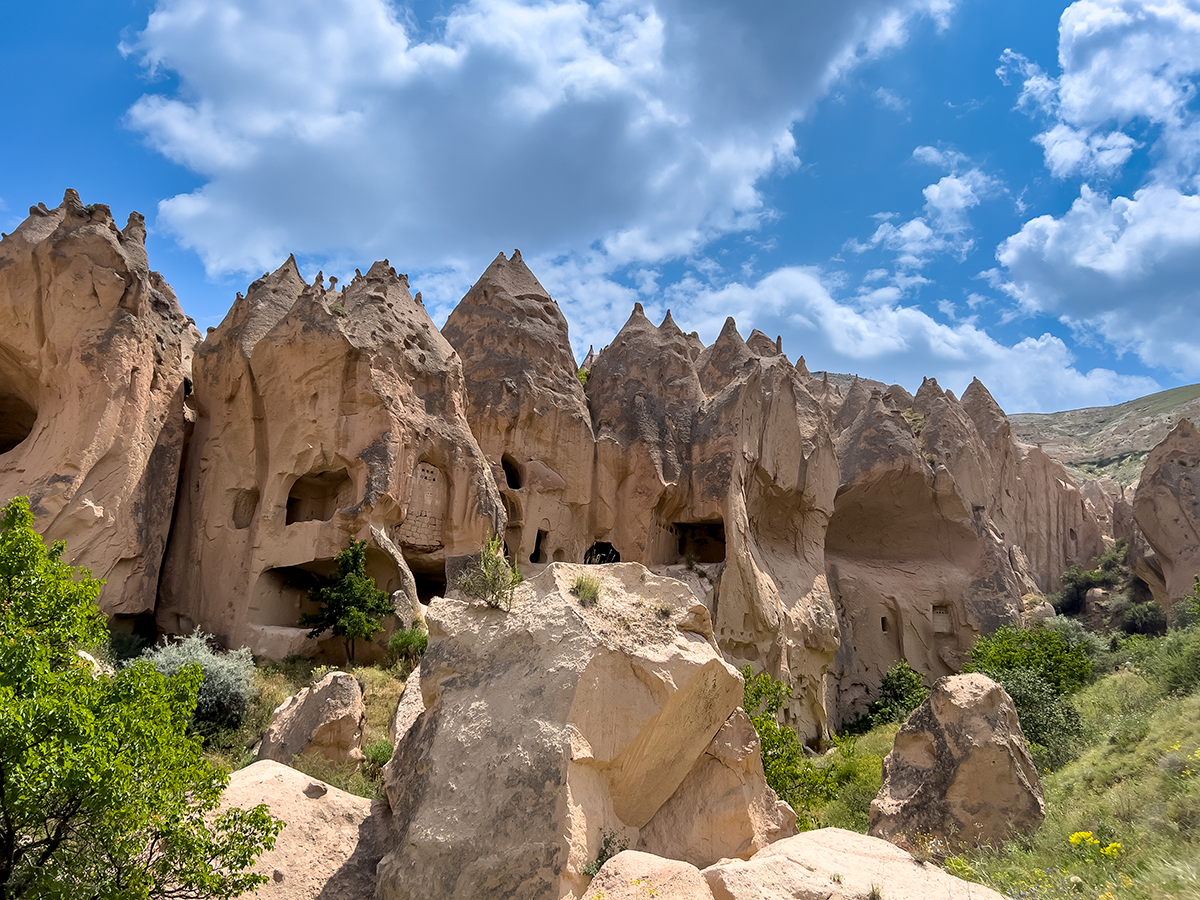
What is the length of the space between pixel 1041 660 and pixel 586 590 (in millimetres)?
18431

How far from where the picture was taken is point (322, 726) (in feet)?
34.4

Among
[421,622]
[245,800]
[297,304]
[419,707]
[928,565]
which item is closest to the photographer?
[245,800]

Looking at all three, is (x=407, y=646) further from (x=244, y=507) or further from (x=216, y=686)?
(x=244, y=507)

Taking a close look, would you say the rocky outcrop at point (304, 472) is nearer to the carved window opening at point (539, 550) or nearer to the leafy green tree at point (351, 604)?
the leafy green tree at point (351, 604)

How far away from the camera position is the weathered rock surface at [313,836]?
6.17 m

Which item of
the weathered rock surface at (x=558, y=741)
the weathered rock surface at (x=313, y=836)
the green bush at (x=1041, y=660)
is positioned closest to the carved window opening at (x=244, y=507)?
the weathered rock surface at (x=313, y=836)

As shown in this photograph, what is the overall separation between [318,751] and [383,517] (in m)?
8.21

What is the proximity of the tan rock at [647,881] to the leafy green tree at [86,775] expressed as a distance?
257cm

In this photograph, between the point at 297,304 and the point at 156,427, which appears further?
the point at 297,304

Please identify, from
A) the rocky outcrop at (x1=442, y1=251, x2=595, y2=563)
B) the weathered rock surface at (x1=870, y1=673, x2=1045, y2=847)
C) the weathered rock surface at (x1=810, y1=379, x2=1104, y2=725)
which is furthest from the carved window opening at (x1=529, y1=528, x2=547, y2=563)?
the weathered rock surface at (x1=870, y1=673, x2=1045, y2=847)

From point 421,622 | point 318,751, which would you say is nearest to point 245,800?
point 318,751

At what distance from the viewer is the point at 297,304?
61.9 ft

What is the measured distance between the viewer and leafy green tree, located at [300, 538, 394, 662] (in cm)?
1594

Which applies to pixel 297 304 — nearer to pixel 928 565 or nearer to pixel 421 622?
pixel 421 622
